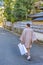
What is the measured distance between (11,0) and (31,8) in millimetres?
4886

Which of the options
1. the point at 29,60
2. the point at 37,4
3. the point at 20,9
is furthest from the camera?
the point at 37,4

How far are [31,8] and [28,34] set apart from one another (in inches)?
801

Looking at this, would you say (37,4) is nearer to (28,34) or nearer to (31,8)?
(31,8)

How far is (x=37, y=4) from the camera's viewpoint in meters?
31.3

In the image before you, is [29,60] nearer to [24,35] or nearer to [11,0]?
[24,35]

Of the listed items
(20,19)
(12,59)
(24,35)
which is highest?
(24,35)

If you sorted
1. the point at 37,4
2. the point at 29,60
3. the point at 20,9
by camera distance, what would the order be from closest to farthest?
the point at 29,60, the point at 20,9, the point at 37,4

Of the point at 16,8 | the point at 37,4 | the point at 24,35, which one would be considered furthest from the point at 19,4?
the point at 24,35

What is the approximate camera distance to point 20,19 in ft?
98.5

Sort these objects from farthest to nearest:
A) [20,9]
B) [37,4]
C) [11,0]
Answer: [11,0], [37,4], [20,9]

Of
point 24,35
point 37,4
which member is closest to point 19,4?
point 37,4

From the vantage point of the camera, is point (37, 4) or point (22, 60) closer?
point (22, 60)

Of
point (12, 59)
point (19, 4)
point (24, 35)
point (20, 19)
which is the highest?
point (24, 35)

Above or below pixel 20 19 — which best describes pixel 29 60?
above
